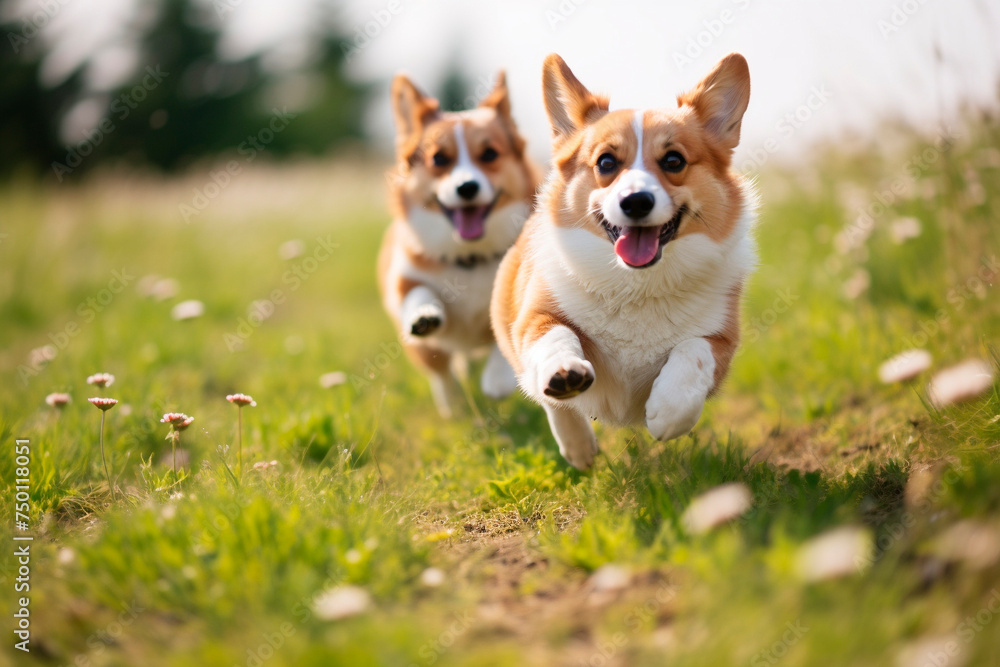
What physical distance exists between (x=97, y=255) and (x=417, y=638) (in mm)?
7042

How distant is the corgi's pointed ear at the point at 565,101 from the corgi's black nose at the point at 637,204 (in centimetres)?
67

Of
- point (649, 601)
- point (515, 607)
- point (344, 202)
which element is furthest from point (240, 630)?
point (344, 202)

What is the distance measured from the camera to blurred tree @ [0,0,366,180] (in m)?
20.6

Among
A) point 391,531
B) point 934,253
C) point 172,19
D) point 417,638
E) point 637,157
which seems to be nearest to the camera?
point 417,638

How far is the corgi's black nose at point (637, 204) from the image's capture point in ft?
7.70

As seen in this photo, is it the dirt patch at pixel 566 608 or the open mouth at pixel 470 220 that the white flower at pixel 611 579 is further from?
the open mouth at pixel 470 220

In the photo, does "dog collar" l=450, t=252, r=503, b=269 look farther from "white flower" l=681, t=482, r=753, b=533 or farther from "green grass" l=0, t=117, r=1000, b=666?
"white flower" l=681, t=482, r=753, b=533

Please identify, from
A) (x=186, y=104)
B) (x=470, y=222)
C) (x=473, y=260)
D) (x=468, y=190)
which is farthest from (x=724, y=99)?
(x=186, y=104)

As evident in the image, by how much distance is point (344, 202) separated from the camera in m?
10.7

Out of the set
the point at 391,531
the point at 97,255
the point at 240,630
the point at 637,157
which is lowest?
the point at 97,255

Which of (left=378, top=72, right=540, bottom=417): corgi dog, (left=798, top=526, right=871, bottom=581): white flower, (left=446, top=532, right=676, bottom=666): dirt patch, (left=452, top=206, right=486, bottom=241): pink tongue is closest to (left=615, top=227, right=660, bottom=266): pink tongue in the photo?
(left=446, top=532, right=676, bottom=666): dirt patch

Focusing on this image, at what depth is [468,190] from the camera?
391cm

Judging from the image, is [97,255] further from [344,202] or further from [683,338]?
[683,338]

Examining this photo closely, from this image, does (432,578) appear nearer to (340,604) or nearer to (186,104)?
(340,604)
